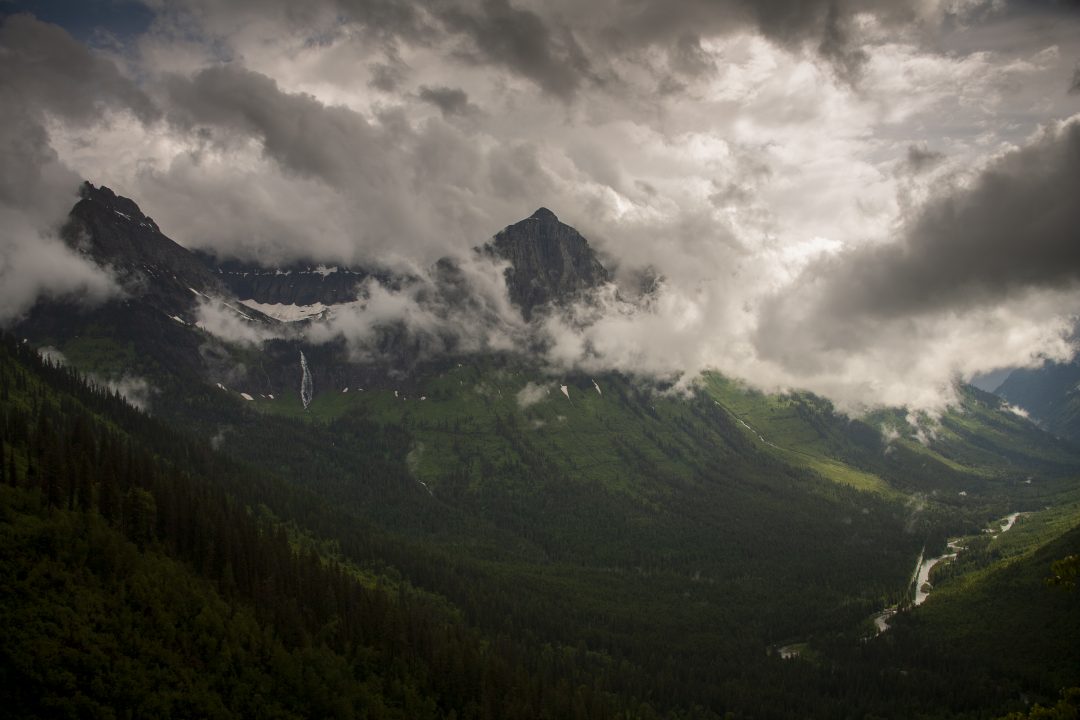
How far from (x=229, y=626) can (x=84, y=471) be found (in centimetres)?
3971

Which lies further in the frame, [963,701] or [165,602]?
[963,701]

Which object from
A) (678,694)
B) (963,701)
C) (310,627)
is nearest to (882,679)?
(963,701)

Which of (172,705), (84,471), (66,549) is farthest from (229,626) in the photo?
(84,471)

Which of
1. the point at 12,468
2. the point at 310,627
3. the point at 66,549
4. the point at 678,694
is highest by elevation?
the point at 12,468

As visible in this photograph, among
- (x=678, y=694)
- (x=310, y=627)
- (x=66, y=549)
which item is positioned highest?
(x=66, y=549)

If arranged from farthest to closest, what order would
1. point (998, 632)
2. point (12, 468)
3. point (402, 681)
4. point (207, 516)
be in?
point (998, 632) → point (207, 516) → point (402, 681) → point (12, 468)

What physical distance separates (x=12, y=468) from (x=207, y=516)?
3093 cm

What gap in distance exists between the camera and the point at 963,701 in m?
160

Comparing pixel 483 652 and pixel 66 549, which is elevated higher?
pixel 66 549

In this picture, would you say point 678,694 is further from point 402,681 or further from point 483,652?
point 402,681

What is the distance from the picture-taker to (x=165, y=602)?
311ft

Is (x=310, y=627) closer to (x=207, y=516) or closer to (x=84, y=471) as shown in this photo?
(x=207, y=516)

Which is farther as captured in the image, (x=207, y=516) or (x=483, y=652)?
(x=483, y=652)

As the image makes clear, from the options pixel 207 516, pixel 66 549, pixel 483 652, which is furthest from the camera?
pixel 483 652
